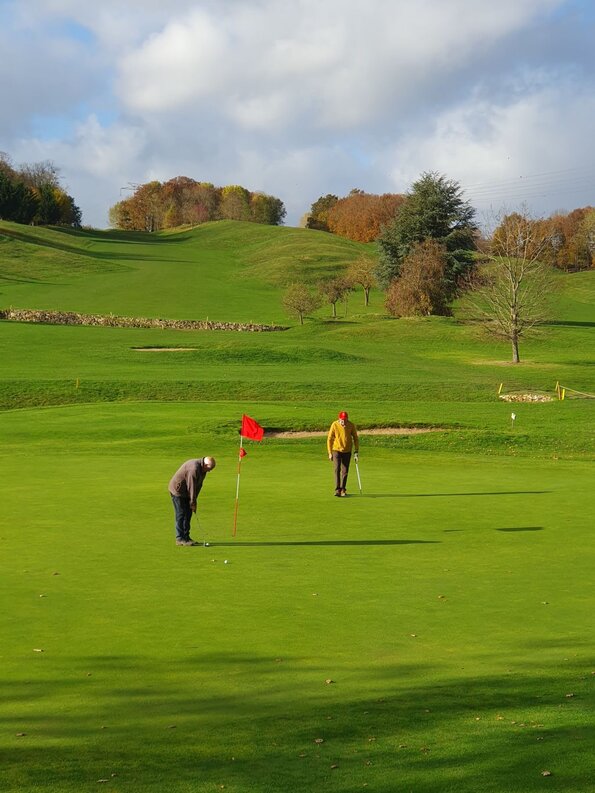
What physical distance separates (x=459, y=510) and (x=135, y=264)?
121 m

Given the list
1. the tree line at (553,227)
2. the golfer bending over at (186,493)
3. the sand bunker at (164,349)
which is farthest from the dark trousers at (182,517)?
the tree line at (553,227)

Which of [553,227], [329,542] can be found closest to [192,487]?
[329,542]

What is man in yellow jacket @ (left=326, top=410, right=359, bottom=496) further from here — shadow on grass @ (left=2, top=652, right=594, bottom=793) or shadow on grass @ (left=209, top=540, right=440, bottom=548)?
shadow on grass @ (left=2, top=652, right=594, bottom=793)

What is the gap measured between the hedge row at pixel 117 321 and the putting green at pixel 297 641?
6374 centimetres

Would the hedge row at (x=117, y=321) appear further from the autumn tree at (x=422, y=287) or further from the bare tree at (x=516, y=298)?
the bare tree at (x=516, y=298)

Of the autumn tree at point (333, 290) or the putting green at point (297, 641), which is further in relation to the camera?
the autumn tree at point (333, 290)

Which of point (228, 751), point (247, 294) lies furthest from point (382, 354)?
point (228, 751)

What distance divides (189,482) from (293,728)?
948cm

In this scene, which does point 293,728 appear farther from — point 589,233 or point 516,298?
point 589,233

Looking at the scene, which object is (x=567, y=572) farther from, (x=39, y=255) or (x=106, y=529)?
(x=39, y=255)

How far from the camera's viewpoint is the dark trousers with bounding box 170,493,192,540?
59.4 feet

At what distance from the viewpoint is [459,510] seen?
22.1 m

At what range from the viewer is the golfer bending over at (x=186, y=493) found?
59.4 ft

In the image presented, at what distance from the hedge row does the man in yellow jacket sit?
62.7 metres
